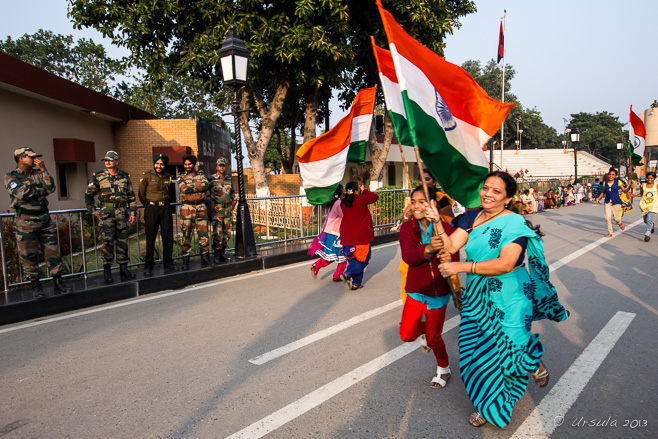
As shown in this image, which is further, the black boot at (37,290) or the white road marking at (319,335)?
the black boot at (37,290)

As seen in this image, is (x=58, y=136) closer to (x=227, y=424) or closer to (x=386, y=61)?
(x=386, y=61)

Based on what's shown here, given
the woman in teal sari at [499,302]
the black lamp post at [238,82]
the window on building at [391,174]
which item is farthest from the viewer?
the window on building at [391,174]

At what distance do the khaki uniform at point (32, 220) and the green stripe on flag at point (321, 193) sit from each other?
3800 millimetres

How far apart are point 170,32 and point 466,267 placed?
1459 centimetres

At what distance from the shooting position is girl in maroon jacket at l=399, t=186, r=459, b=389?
3617 mm

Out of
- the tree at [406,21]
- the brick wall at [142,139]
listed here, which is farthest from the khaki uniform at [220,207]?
the brick wall at [142,139]

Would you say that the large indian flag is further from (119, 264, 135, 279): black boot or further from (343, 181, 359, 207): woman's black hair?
(119, 264, 135, 279): black boot

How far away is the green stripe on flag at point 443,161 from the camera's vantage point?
3465 mm

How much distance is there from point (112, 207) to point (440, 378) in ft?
17.2

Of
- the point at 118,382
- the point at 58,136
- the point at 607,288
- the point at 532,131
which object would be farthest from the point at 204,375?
the point at 532,131

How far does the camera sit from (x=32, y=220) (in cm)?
583

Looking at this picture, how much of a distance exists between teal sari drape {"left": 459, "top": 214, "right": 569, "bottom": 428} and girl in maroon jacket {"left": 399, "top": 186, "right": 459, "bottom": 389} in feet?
1.45

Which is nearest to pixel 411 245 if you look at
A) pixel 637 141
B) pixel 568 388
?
pixel 568 388

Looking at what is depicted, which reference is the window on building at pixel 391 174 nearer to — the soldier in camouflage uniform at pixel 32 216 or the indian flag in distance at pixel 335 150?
the indian flag in distance at pixel 335 150
